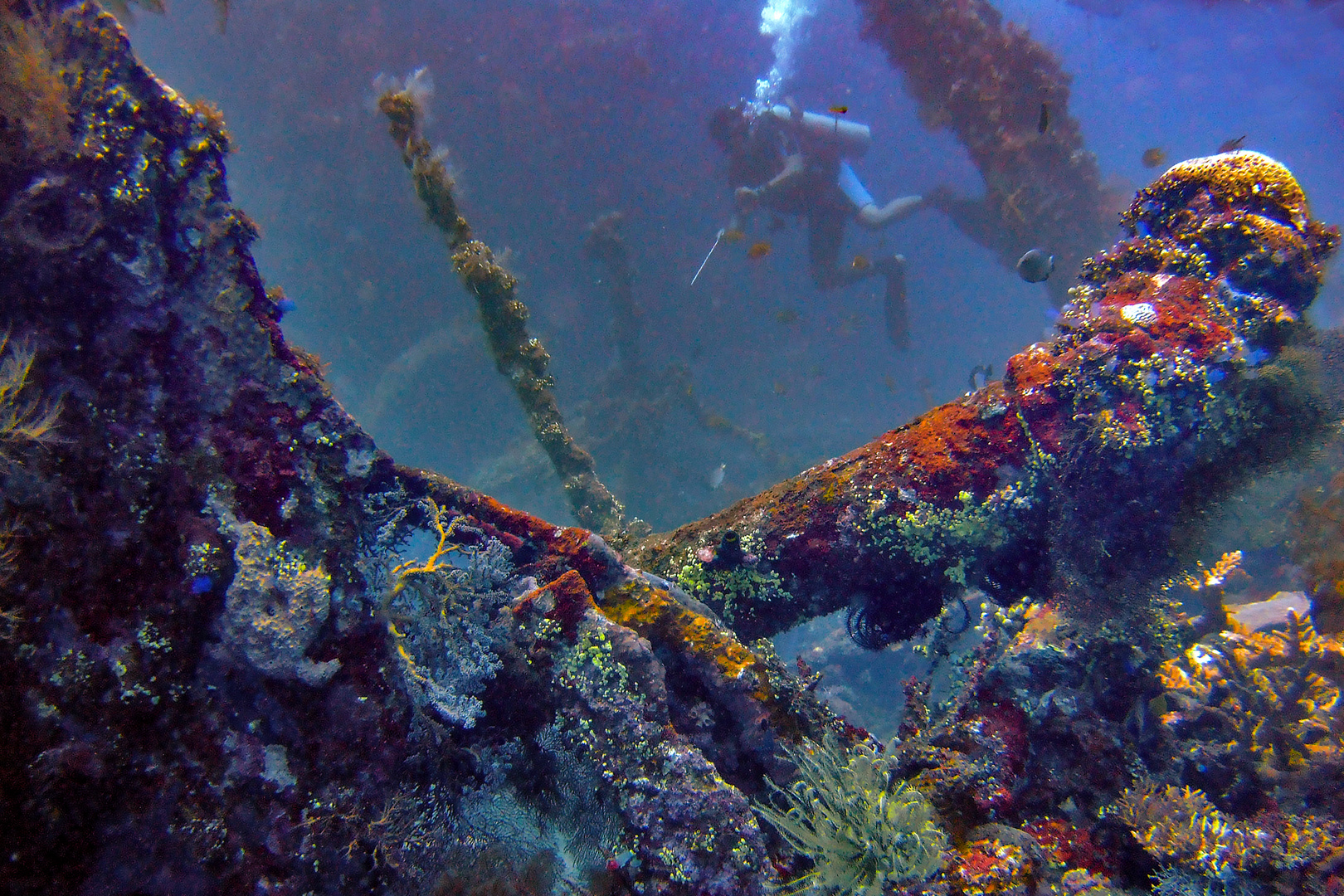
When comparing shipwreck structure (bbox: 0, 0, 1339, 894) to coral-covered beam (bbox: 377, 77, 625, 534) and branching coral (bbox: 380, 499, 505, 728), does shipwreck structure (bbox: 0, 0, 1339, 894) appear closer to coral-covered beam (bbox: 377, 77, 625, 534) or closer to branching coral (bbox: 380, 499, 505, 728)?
branching coral (bbox: 380, 499, 505, 728)

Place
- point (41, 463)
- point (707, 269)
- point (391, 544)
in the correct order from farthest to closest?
point (707, 269) < point (391, 544) < point (41, 463)

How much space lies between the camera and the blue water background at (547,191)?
63.5ft

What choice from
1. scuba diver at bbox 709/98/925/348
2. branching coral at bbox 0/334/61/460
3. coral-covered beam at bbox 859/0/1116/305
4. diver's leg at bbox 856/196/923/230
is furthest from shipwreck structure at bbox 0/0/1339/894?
diver's leg at bbox 856/196/923/230

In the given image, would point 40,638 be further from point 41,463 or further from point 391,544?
point 391,544

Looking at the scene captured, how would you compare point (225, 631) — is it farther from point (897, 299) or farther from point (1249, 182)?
point (897, 299)

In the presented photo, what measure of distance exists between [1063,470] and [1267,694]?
1987 millimetres

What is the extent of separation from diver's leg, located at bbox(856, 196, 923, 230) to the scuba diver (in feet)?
0.09

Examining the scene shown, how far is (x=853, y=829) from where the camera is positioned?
286 centimetres

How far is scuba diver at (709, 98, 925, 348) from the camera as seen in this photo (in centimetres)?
1855

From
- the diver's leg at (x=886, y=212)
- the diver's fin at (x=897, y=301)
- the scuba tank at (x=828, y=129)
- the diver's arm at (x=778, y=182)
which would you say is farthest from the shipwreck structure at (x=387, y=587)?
the diver's fin at (x=897, y=301)

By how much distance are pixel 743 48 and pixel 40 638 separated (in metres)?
30.5

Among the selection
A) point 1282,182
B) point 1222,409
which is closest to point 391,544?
point 1222,409

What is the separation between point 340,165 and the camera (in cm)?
2145

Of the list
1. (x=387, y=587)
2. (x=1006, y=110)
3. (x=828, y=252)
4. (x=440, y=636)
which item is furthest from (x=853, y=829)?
(x=828, y=252)
